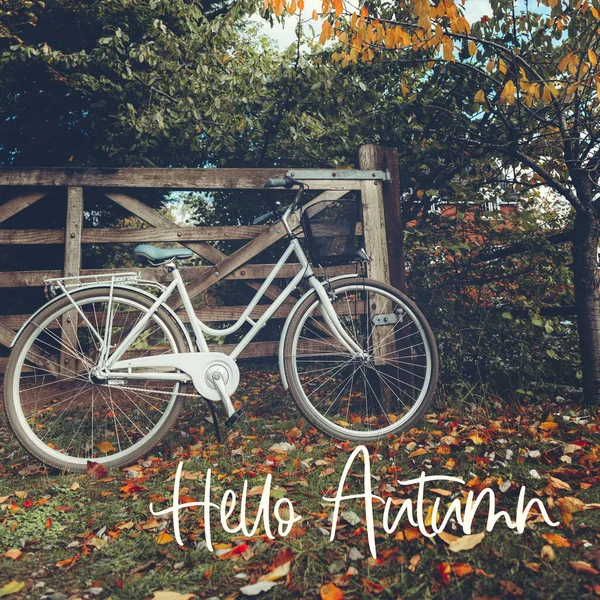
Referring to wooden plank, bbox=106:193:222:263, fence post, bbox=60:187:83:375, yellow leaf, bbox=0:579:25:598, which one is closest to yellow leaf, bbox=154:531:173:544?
yellow leaf, bbox=0:579:25:598

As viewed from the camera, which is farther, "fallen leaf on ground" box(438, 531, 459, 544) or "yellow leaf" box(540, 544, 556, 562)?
"fallen leaf on ground" box(438, 531, 459, 544)

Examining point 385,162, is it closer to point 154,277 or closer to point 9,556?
point 154,277

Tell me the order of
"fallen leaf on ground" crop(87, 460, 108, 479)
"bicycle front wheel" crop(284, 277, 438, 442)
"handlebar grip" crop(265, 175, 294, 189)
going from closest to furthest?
"fallen leaf on ground" crop(87, 460, 108, 479)
"bicycle front wheel" crop(284, 277, 438, 442)
"handlebar grip" crop(265, 175, 294, 189)

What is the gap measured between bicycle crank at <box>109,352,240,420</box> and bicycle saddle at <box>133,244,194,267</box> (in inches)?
21.6

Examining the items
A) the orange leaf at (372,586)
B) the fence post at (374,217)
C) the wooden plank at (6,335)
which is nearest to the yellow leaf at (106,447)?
the wooden plank at (6,335)

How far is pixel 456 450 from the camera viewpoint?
2785mm

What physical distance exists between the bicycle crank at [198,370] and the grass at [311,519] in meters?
0.37

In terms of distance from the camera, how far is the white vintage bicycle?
284 centimetres

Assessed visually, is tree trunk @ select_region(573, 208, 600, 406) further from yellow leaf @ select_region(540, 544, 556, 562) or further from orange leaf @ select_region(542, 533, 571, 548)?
yellow leaf @ select_region(540, 544, 556, 562)

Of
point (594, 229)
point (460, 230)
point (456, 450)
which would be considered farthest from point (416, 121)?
point (456, 450)

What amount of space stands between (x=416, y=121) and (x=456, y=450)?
9.10 ft

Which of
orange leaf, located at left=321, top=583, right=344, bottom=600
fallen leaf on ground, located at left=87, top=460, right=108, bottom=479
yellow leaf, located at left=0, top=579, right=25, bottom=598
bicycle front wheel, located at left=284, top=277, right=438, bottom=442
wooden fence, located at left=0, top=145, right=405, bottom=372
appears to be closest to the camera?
orange leaf, located at left=321, top=583, right=344, bottom=600

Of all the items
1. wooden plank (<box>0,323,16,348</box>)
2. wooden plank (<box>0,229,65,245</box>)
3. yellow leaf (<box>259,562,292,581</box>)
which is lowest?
yellow leaf (<box>259,562,292,581</box>)

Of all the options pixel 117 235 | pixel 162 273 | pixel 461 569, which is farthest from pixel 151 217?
pixel 461 569
